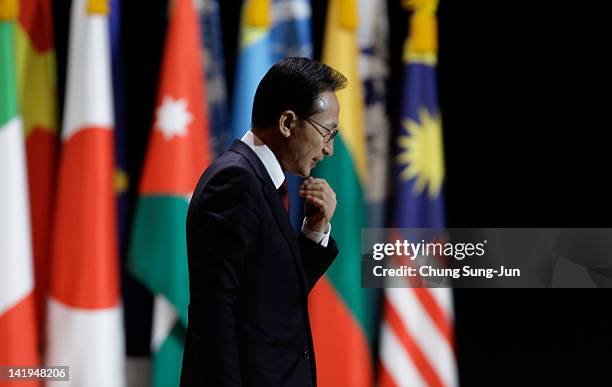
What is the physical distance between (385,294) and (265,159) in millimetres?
1761

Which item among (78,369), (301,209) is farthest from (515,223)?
(78,369)

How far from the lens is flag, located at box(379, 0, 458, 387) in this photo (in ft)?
9.39

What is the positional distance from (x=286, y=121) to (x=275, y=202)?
130 mm

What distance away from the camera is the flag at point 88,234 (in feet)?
8.74

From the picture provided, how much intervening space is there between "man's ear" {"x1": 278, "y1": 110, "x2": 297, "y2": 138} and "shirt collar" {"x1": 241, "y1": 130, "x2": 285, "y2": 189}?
0.13 ft

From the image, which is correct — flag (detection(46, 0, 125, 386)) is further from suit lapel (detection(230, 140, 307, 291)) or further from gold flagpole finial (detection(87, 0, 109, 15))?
suit lapel (detection(230, 140, 307, 291))

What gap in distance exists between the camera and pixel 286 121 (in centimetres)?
122

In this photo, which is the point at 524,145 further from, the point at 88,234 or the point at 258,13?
the point at 88,234

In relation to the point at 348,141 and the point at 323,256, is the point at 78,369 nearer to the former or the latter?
the point at 348,141

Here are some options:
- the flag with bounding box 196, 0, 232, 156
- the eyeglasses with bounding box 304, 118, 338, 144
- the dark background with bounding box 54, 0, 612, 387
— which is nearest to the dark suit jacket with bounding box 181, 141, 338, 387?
the eyeglasses with bounding box 304, 118, 338, 144

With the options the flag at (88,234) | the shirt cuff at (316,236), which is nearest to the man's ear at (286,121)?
the shirt cuff at (316,236)

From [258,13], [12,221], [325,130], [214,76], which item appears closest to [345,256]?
[214,76]

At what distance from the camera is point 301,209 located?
9.23 ft

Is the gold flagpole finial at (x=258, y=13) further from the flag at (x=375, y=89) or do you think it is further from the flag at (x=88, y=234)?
the flag at (x=88, y=234)
